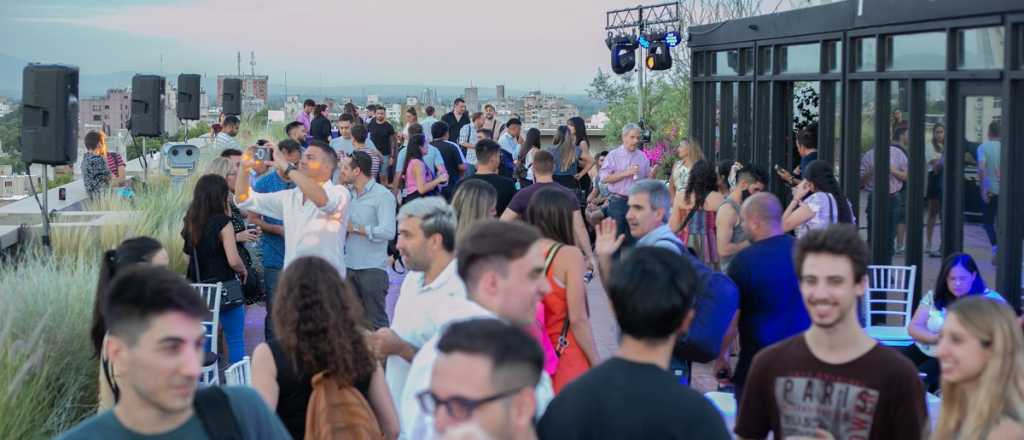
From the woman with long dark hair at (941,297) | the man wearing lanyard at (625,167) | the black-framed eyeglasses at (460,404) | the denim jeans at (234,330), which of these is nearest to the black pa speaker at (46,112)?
the denim jeans at (234,330)

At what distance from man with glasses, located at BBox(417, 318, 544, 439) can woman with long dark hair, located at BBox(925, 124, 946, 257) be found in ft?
26.0

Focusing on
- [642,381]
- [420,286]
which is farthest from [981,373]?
[420,286]

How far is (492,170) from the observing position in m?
11.8

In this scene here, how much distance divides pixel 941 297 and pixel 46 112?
831 centimetres

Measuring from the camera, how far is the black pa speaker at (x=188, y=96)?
1032 inches

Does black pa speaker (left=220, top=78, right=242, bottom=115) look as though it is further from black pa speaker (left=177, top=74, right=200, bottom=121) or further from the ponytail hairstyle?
the ponytail hairstyle

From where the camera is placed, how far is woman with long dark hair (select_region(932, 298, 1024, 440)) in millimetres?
4203

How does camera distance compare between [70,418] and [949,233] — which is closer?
[70,418]

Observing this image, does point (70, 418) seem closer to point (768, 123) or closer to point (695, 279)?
point (695, 279)

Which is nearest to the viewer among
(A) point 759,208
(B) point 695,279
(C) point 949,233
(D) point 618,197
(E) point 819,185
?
(B) point 695,279

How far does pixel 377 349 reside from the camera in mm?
5148

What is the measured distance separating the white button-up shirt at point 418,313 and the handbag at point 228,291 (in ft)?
11.9

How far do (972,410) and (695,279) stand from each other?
114 cm

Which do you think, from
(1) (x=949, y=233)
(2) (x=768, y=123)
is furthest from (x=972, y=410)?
(2) (x=768, y=123)
